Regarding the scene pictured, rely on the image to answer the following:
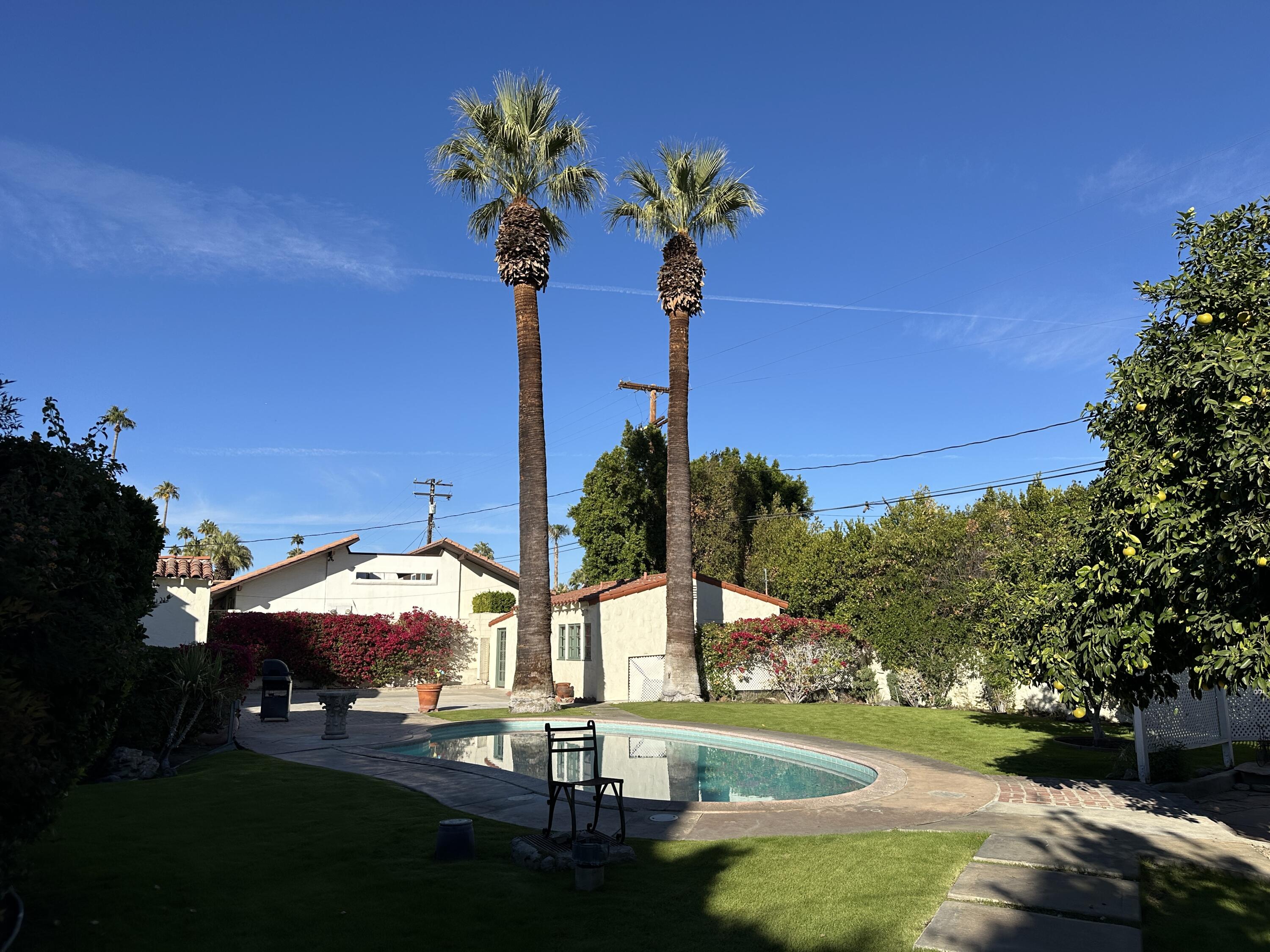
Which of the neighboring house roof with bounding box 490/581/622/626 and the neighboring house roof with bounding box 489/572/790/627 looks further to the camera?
the neighboring house roof with bounding box 490/581/622/626

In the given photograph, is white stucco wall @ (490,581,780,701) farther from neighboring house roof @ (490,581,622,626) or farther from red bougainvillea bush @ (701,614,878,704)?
red bougainvillea bush @ (701,614,878,704)

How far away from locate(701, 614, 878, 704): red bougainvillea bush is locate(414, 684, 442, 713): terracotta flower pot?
27.4 ft

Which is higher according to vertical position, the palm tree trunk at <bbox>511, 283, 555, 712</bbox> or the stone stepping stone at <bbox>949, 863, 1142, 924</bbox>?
the palm tree trunk at <bbox>511, 283, 555, 712</bbox>

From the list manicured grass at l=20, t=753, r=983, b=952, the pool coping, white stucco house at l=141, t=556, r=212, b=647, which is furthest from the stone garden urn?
white stucco house at l=141, t=556, r=212, b=647

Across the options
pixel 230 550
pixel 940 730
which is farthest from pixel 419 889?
pixel 230 550

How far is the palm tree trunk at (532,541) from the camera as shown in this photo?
22547 mm

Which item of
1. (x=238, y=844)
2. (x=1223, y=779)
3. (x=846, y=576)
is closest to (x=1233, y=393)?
(x=1223, y=779)

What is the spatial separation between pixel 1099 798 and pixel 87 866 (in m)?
11.1

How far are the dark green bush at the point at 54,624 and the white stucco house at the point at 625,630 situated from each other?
21.1 metres

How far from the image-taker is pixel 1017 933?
18.9 ft

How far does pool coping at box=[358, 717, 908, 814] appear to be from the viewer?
10492 mm

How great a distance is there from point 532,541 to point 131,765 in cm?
1184

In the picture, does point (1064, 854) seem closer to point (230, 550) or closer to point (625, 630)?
point (625, 630)

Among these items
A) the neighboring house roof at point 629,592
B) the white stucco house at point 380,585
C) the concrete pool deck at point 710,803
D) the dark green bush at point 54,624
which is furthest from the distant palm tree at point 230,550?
the dark green bush at point 54,624
